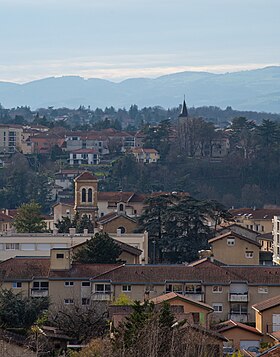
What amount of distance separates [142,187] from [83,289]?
49.2 m

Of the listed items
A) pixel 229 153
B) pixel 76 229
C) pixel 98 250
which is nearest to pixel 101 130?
pixel 229 153

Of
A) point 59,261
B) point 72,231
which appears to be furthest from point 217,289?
point 72,231

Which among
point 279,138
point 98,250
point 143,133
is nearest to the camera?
point 98,250

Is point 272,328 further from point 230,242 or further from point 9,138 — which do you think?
point 9,138

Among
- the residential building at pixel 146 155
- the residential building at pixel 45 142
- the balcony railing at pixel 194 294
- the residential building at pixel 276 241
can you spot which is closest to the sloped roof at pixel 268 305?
the balcony railing at pixel 194 294

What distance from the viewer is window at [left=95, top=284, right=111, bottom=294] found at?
37.9 m

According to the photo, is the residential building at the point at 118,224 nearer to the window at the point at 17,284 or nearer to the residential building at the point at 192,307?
the window at the point at 17,284

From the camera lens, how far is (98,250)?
4284cm

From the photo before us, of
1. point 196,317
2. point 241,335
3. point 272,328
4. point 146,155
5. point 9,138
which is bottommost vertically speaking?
point 146,155

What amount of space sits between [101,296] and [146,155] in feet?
193

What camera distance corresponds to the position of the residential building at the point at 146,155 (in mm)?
95188

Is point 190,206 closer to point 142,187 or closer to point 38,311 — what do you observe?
point 38,311

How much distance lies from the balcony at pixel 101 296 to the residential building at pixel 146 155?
2225 inches

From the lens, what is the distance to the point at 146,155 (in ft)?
316
